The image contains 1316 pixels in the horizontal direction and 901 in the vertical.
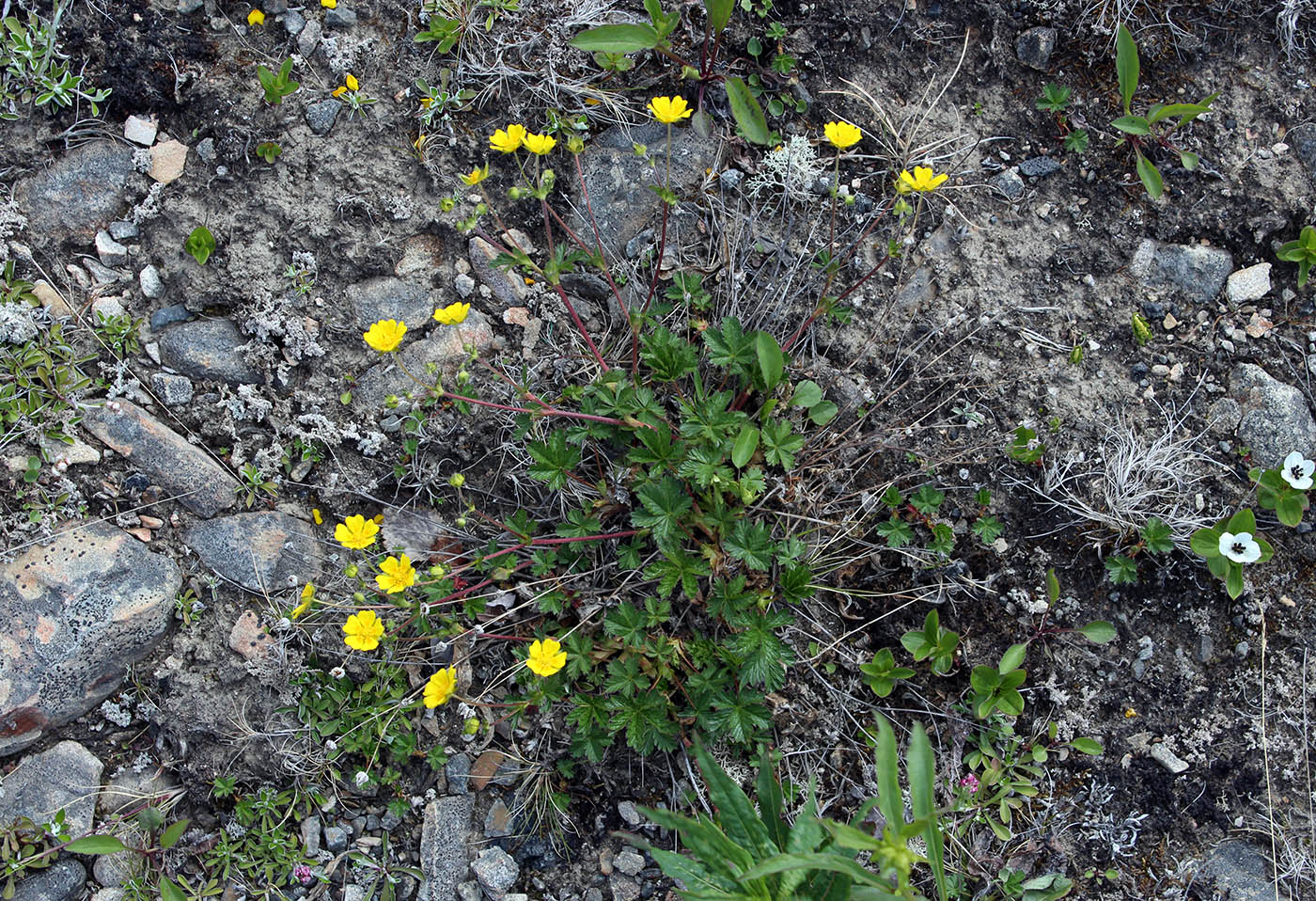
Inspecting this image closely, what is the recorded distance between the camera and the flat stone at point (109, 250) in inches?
130

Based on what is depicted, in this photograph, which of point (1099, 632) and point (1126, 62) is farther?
point (1126, 62)

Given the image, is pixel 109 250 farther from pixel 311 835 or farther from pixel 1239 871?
pixel 1239 871

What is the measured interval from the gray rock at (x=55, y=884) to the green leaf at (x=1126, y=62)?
4.77 meters

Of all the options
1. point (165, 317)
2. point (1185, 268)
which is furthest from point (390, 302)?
point (1185, 268)

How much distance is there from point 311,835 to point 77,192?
8.51 ft

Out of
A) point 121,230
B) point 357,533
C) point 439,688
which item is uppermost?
point 121,230

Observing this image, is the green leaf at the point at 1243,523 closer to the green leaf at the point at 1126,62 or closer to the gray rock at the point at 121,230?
the green leaf at the point at 1126,62

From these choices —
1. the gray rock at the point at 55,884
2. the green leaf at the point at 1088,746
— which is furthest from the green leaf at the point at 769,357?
the gray rock at the point at 55,884

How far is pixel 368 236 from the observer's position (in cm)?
335

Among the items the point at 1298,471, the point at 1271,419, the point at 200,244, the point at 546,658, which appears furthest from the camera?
the point at 200,244

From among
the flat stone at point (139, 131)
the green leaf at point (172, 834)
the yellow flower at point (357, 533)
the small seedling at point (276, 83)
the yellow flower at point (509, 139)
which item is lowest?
the green leaf at point (172, 834)

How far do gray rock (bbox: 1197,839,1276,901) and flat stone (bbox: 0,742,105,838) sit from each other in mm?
3791

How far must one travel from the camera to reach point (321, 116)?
338 cm

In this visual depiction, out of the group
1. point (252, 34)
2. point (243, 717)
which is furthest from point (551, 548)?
A: point (252, 34)
